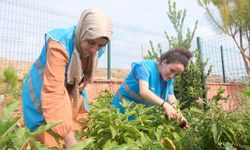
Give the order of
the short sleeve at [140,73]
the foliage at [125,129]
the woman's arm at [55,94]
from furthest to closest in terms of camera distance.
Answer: the short sleeve at [140,73]
the woman's arm at [55,94]
the foliage at [125,129]

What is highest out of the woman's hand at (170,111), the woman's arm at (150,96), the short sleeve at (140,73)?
the short sleeve at (140,73)

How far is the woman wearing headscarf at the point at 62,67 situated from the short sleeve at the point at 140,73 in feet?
1.62

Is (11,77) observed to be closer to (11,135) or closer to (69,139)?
(69,139)

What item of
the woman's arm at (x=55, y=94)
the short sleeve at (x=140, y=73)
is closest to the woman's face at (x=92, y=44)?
the woman's arm at (x=55, y=94)

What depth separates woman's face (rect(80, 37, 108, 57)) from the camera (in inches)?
66.7

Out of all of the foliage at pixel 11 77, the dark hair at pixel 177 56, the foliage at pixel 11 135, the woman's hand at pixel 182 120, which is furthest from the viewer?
the foliage at pixel 11 77

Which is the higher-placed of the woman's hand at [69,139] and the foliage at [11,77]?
the foliage at [11,77]

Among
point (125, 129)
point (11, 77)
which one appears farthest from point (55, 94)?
point (11, 77)

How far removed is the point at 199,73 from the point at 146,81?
318 cm

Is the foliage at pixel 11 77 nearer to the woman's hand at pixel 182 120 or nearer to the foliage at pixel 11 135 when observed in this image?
the woman's hand at pixel 182 120

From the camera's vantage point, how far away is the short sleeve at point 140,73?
2.34 m

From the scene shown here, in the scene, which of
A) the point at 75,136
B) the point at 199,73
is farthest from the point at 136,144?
the point at 199,73

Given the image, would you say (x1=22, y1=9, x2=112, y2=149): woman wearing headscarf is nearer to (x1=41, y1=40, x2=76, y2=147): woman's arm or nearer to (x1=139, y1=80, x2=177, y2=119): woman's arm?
(x1=41, y1=40, x2=76, y2=147): woman's arm

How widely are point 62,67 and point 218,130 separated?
2.51 ft
